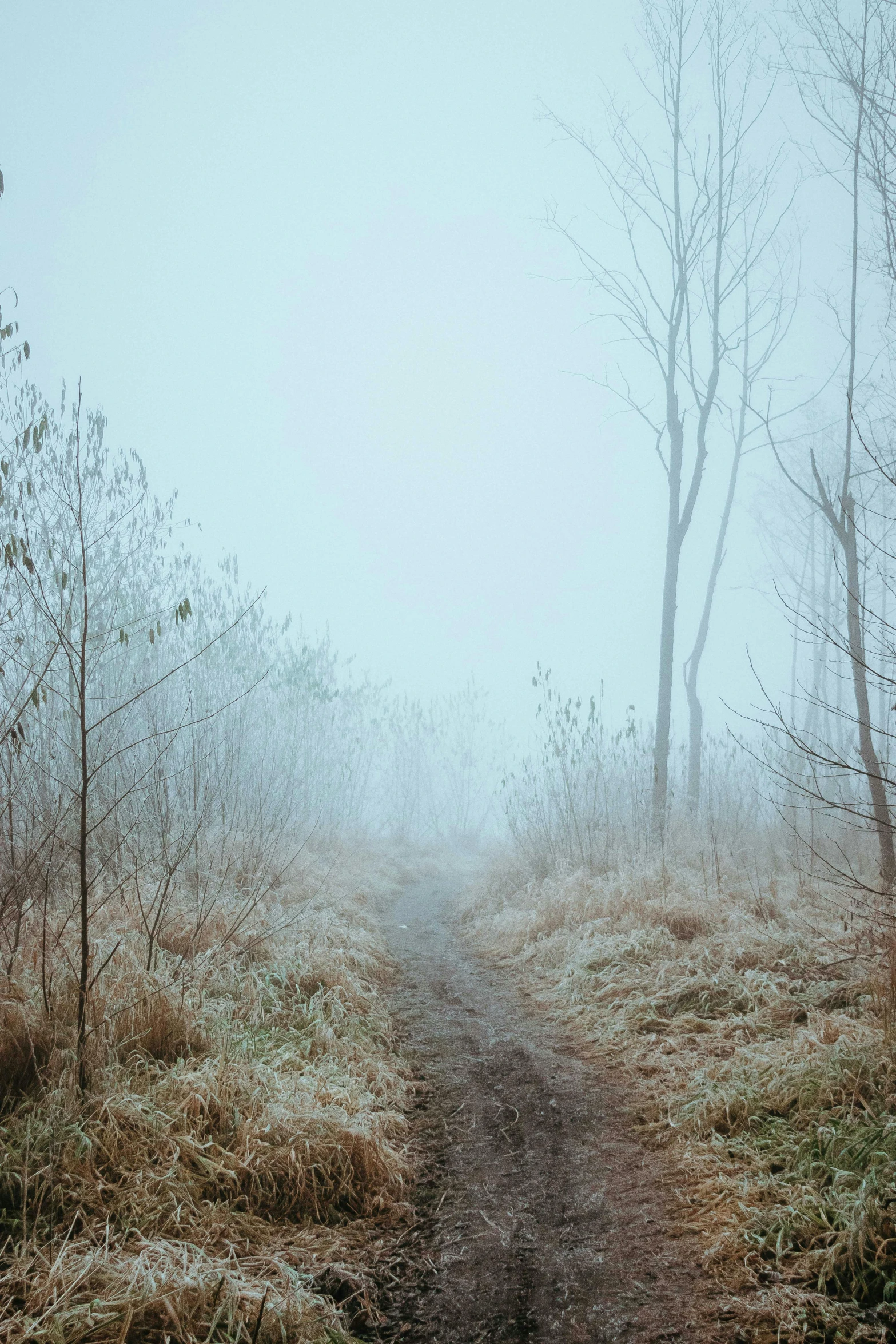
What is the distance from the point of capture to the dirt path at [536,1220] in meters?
2.03

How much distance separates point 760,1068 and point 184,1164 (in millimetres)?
2493

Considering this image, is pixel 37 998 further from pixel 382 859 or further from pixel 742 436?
pixel 742 436

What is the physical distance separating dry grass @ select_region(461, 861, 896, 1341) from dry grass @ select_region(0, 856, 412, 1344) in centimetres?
125

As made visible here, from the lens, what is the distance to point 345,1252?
2342 mm

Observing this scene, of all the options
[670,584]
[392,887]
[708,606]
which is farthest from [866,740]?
[392,887]

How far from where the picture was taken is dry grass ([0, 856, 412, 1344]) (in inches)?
72.8

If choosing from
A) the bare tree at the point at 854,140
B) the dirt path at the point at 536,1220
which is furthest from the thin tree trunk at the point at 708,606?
the dirt path at the point at 536,1220

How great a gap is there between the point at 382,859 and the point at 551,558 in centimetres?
17403

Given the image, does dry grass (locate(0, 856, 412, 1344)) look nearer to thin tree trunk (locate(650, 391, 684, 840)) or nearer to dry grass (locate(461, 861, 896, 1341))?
dry grass (locate(461, 861, 896, 1341))

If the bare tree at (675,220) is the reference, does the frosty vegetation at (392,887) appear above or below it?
below

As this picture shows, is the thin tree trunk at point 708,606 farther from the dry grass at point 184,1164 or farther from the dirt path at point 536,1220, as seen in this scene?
the dry grass at point 184,1164

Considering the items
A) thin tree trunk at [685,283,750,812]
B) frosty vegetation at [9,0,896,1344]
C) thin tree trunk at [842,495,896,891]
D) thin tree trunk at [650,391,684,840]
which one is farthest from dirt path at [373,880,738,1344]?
thin tree trunk at [685,283,750,812]

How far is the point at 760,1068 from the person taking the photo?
3084 mm

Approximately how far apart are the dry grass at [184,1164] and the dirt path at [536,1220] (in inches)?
8.5
